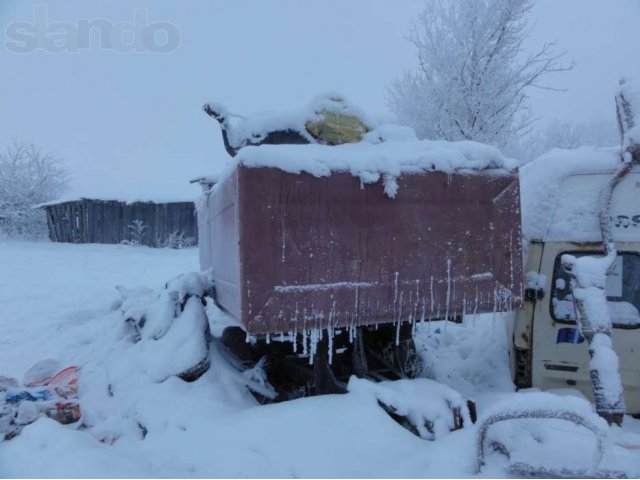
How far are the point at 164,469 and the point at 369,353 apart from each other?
195cm

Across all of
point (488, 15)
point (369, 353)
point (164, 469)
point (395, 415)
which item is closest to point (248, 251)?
point (164, 469)

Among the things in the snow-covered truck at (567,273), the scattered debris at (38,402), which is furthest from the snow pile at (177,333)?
the snow-covered truck at (567,273)

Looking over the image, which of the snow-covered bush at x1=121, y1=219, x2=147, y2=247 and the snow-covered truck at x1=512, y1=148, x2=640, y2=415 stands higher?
the snow-covered truck at x1=512, y1=148, x2=640, y2=415

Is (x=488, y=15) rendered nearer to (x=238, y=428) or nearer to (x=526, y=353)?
(x=526, y=353)

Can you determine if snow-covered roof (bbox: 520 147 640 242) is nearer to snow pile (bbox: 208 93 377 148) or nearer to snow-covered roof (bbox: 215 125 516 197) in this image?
snow-covered roof (bbox: 215 125 516 197)

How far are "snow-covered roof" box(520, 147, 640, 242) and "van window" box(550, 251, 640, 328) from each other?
182mm

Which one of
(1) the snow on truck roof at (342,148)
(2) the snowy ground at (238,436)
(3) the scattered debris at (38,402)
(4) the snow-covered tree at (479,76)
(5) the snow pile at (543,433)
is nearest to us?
(5) the snow pile at (543,433)

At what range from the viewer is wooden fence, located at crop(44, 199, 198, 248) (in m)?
17.8

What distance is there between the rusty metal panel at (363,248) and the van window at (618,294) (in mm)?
655

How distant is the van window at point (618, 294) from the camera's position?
319cm

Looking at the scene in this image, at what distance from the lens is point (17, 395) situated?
3.12 meters

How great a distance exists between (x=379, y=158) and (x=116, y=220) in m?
17.6

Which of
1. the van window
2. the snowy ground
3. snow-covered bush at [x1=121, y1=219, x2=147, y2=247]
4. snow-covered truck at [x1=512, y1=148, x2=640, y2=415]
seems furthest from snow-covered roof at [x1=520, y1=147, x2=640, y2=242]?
snow-covered bush at [x1=121, y1=219, x2=147, y2=247]

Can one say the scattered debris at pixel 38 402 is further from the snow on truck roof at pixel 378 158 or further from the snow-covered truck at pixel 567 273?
the snow-covered truck at pixel 567 273
